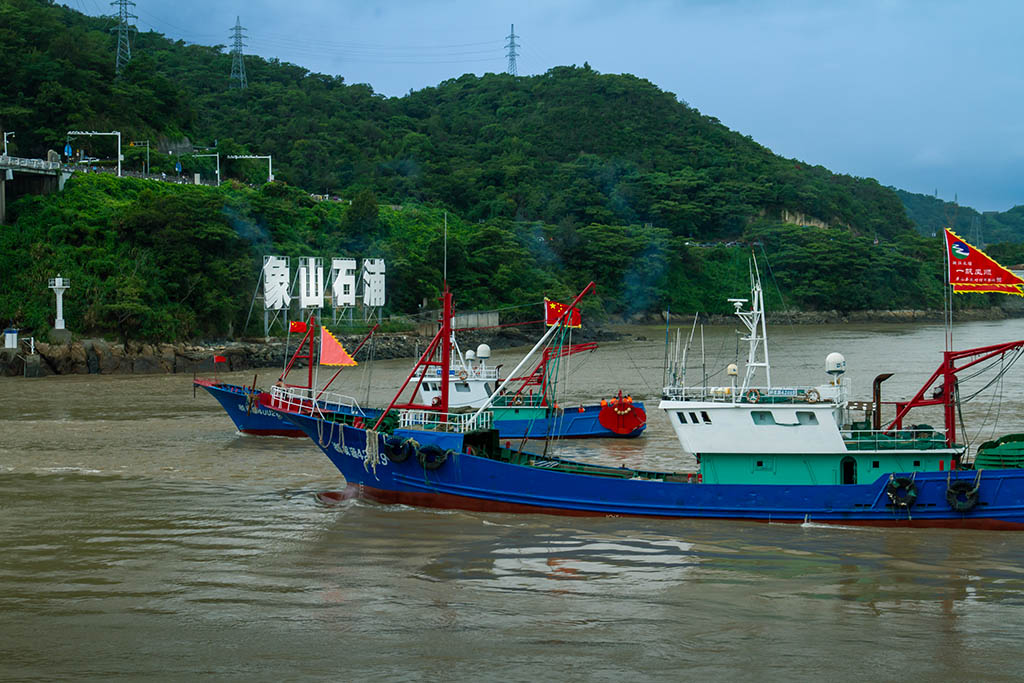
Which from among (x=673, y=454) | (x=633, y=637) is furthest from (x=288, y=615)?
(x=673, y=454)

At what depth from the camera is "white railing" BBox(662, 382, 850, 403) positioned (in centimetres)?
1786

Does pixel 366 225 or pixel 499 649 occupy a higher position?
pixel 366 225

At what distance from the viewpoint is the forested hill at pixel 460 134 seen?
78.8 meters

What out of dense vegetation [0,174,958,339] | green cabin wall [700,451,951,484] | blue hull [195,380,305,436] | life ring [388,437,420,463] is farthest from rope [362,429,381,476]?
dense vegetation [0,174,958,339]

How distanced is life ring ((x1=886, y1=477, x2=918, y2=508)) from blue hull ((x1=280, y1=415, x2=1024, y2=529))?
0.41 feet

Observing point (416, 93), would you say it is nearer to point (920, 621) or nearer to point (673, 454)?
point (673, 454)

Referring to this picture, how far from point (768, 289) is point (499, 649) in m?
92.5

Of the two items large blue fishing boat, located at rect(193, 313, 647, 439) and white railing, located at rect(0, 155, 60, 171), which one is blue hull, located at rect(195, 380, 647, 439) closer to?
large blue fishing boat, located at rect(193, 313, 647, 439)

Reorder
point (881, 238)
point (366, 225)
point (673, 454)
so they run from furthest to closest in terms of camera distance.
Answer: point (881, 238)
point (366, 225)
point (673, 454)

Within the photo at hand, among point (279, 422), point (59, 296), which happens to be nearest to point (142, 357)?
point (59, 296)

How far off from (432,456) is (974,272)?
1039 centimetres

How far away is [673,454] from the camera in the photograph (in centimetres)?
2645

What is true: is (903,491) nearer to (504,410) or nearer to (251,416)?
(504,410)

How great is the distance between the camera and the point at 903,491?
1716cm
